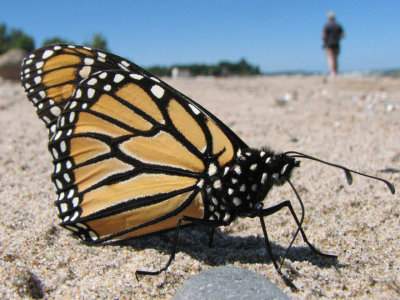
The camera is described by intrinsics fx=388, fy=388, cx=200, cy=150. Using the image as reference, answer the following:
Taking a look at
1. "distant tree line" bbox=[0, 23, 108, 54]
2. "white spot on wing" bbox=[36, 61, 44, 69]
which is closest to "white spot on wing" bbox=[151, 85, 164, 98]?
"white spot on wing" bbox=[36, 61, 44, 69]

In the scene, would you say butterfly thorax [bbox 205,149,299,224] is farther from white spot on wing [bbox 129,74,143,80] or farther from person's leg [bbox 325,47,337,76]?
person's leg [bbox 325,47,337,76]

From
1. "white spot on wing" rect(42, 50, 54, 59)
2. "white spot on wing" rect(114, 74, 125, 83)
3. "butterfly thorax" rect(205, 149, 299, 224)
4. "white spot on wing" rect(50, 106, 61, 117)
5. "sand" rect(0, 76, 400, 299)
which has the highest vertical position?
"white spot on wing" rect(42, 50, 54, 59)

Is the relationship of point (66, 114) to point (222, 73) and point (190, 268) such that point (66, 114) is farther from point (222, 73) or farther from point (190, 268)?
point (222, 73)

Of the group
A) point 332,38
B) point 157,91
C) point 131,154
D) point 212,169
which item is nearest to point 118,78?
point 157,91

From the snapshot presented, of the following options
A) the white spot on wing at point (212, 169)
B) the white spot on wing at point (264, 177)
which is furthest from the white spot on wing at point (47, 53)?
the white spot on wing at point (264, 177)

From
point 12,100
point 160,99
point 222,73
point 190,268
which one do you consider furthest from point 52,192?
point 222,73

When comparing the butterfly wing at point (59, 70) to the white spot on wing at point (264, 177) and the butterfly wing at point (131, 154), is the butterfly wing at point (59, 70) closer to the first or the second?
the butterfly wing at point (131, 154)
